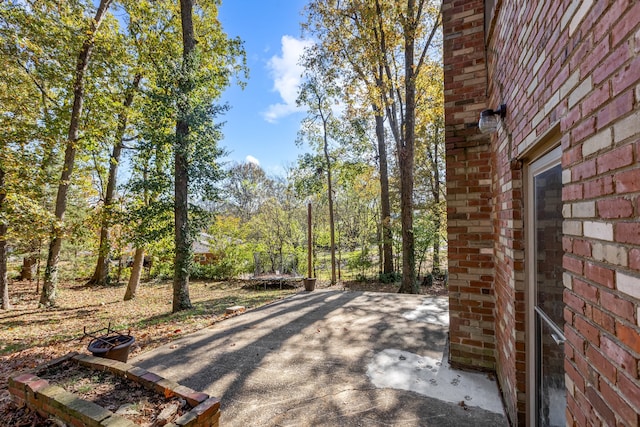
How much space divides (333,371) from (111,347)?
2626 mm

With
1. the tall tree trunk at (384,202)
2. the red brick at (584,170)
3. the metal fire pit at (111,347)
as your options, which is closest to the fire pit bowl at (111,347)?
the metal fire pit at (111,347)

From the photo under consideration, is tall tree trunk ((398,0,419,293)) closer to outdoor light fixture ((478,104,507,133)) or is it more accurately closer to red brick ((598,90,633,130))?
outdoor light fixture ((478,104,507,133))

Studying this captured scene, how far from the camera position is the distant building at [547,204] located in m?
0.83

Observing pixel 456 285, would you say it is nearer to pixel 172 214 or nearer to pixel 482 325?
pixel 482 325

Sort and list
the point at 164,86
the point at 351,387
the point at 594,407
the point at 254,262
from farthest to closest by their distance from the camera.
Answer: the point at 254,262 → the point at 164,86 → the point at 351,387 → the point at 594,407

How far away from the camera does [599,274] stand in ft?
3.11

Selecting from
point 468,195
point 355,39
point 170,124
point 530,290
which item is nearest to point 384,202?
point 355,39

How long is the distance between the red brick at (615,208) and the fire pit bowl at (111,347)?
14.6 feet

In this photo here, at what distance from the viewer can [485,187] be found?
10.3 ft

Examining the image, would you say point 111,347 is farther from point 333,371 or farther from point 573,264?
point 573,264

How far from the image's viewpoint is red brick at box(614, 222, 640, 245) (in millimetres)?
766

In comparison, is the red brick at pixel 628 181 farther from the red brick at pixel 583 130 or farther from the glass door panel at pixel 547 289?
the glass door panel at pixel 547 289

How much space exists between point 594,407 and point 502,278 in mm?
1765

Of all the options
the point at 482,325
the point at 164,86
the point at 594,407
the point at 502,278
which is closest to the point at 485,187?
the point at 502,278
